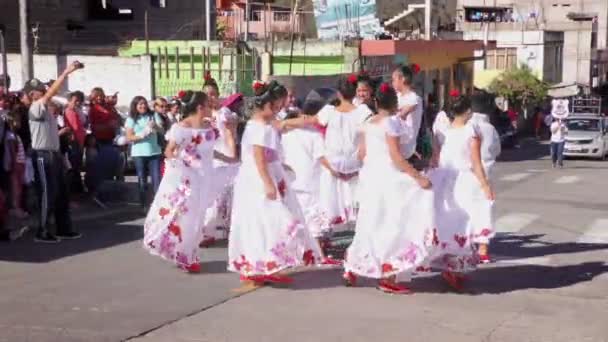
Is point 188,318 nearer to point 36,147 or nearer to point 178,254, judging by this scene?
point 178,254

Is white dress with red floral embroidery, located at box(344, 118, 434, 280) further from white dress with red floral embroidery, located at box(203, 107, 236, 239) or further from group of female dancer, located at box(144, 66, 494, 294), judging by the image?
white dress with red floral embroidery, located at box(203, 107, 236, 239)

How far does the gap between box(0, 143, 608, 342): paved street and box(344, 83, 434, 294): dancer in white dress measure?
36 cm

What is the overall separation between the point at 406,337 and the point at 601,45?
68275 mm

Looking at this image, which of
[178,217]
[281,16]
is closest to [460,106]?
[178,217]

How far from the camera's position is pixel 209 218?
36.0ft

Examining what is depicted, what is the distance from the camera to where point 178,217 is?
9.41 metres

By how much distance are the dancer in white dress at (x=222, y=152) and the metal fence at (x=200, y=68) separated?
15.6 metres

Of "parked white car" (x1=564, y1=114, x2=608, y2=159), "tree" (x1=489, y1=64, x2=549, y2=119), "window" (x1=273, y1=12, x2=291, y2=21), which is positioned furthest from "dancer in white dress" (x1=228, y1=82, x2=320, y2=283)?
"window" (x1=273, y1=12, x2=291, y2=21)

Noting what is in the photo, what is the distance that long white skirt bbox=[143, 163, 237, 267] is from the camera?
9375 millimetres

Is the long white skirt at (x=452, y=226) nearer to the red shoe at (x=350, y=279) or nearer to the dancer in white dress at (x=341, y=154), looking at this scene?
the red shoe at (x=350, y=279)

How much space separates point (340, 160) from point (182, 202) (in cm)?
174

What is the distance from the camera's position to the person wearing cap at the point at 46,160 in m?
10.6

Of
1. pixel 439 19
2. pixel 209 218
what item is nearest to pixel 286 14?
pixel 439 19

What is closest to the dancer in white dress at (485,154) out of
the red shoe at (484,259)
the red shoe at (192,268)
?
the red shoe at (484,259)
